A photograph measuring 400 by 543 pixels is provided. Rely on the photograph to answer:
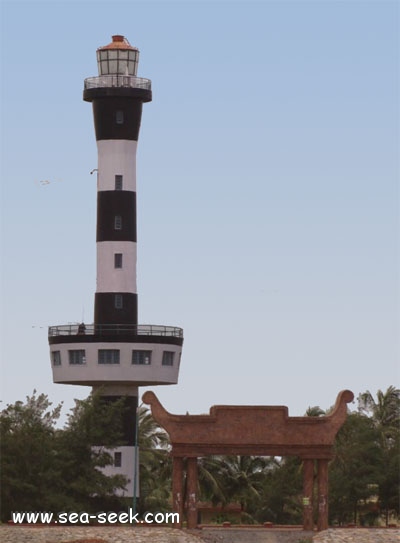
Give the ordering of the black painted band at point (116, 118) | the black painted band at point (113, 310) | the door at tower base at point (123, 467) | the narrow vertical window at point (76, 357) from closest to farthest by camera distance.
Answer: the door at tower base at point (123, 467), the narrow vertical window at point (76, 357), the black painted band at point (113, 310), the black painted band at point (116, 118)

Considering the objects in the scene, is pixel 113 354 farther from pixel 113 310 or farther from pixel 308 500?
pixel 308 500

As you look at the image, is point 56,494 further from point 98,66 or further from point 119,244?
point 98,66

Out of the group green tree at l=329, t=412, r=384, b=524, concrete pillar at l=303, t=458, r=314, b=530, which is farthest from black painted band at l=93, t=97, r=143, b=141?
concrete pillar at l=303, t=458, r=314, b=530

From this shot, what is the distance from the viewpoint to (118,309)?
10331 centimetres

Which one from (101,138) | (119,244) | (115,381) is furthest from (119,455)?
(101,138)

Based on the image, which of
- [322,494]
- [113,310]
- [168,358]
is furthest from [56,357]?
[322,494]

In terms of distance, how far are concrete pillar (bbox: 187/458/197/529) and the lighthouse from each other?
19316 millimetres

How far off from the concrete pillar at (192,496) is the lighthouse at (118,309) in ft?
63.4

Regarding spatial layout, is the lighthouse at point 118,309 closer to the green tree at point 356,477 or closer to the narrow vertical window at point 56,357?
the narrow vertical window at point 56,357

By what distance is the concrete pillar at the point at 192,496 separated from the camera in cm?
8112

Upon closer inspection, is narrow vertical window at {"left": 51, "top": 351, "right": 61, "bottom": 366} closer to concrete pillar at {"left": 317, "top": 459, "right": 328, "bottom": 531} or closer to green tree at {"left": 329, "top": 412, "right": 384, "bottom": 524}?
green tree at {"left": 329, "top": 412, "right": 384, "bottom": 524}

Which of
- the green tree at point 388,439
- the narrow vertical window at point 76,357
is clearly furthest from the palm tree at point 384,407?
the narrow vertical window at point 76,357

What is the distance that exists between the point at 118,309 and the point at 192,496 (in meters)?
24.0

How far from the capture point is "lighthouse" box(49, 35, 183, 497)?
102m
